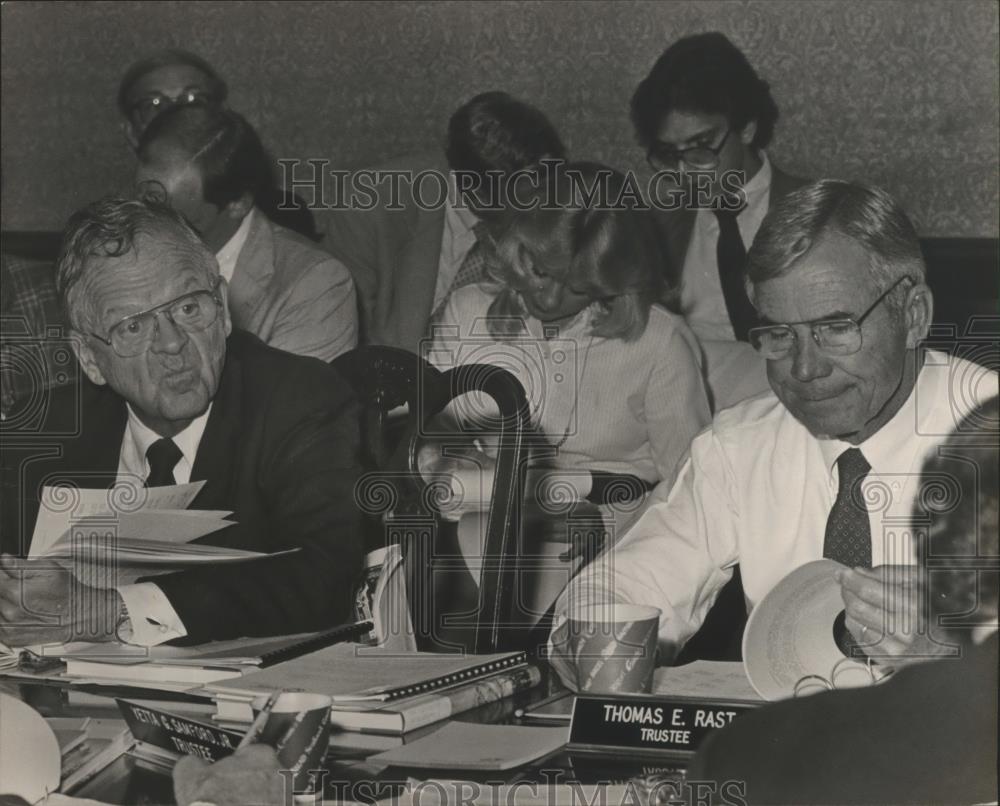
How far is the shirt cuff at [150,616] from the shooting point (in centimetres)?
209

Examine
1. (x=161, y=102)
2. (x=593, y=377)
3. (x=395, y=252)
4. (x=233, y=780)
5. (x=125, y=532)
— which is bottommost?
(x=233, y=780)

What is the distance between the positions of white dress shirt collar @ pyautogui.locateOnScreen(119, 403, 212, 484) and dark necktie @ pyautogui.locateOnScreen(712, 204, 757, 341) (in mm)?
914

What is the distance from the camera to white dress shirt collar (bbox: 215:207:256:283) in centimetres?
233

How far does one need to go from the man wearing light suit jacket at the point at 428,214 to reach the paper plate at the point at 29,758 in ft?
3.27

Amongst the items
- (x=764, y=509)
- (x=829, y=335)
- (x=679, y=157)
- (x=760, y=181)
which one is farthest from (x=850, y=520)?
(x=679, y=157)

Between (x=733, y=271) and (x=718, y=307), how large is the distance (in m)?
0.08

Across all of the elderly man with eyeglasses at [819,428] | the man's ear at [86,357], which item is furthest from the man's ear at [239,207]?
the elderly man with eyeglasses at [819,428]

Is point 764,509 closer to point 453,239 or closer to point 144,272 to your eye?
point 453,239

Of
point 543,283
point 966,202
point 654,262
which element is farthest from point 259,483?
point 966,202

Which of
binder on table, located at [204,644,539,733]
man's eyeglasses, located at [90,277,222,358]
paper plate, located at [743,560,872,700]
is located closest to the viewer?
binder on table, located at [204,644,539,733]

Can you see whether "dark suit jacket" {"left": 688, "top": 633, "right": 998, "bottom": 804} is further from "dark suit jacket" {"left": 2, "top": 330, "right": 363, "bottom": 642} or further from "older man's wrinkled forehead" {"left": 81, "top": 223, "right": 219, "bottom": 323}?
"older man's wrinkled forehead" {"left": 81, "top": 223, "right": 219, "bottom": 323}

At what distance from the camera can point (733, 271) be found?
222cm

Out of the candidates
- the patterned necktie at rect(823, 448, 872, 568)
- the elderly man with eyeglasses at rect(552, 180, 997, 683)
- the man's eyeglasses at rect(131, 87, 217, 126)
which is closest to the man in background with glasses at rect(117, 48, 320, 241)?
the man's eyeglasses at rect(131, 87, 217, 126)

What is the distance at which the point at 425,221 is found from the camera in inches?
95.3
